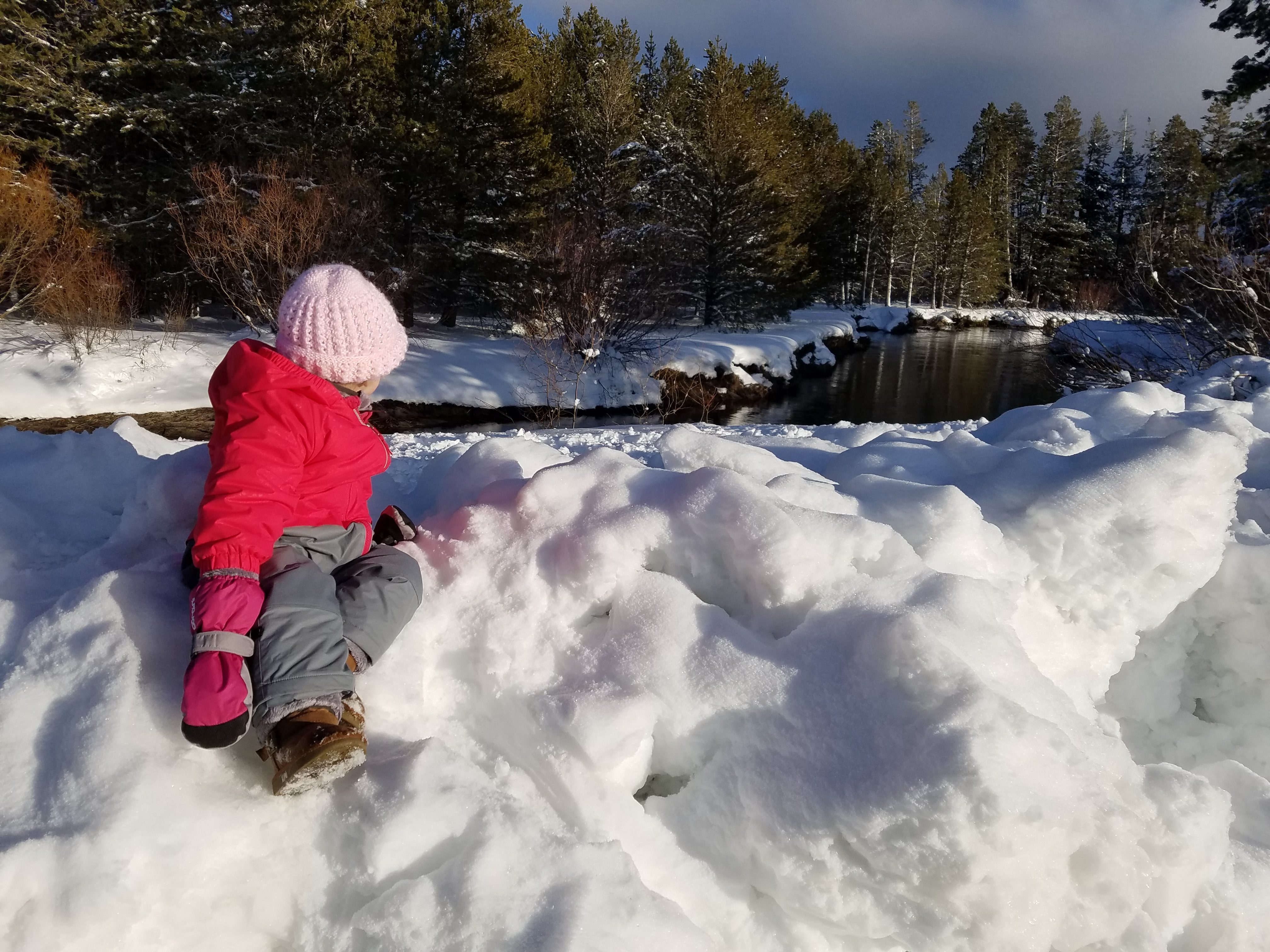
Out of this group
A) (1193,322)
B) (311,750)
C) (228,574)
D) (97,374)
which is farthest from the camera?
(97,374)

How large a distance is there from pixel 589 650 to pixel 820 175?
129 feet

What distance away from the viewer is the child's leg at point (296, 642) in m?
1.55

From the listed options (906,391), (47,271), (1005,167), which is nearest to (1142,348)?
(906,391)

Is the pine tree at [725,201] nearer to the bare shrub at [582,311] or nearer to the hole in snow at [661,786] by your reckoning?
the bare shrub at [582,311]

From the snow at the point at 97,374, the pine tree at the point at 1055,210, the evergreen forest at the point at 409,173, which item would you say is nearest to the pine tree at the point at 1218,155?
the evergreen forest at the point at 409,173

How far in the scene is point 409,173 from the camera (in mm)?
18688

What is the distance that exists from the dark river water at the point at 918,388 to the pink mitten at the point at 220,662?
14013 millimetres

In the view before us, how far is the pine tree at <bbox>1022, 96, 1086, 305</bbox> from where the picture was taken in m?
43.9

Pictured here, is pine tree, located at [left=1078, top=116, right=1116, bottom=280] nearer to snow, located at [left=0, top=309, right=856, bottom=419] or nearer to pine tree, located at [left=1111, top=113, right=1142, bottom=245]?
pine tree, located at [left=1111, top=113, right=1142, bottom=245]

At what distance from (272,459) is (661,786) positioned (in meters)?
1.29

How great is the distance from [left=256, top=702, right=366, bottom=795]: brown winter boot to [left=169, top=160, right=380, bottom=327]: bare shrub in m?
14.2

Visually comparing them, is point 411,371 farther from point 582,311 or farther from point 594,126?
point 594,126

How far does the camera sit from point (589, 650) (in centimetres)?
191

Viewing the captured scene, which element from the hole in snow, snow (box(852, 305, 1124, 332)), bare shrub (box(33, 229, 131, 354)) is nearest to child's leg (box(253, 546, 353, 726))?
the hole in snow
